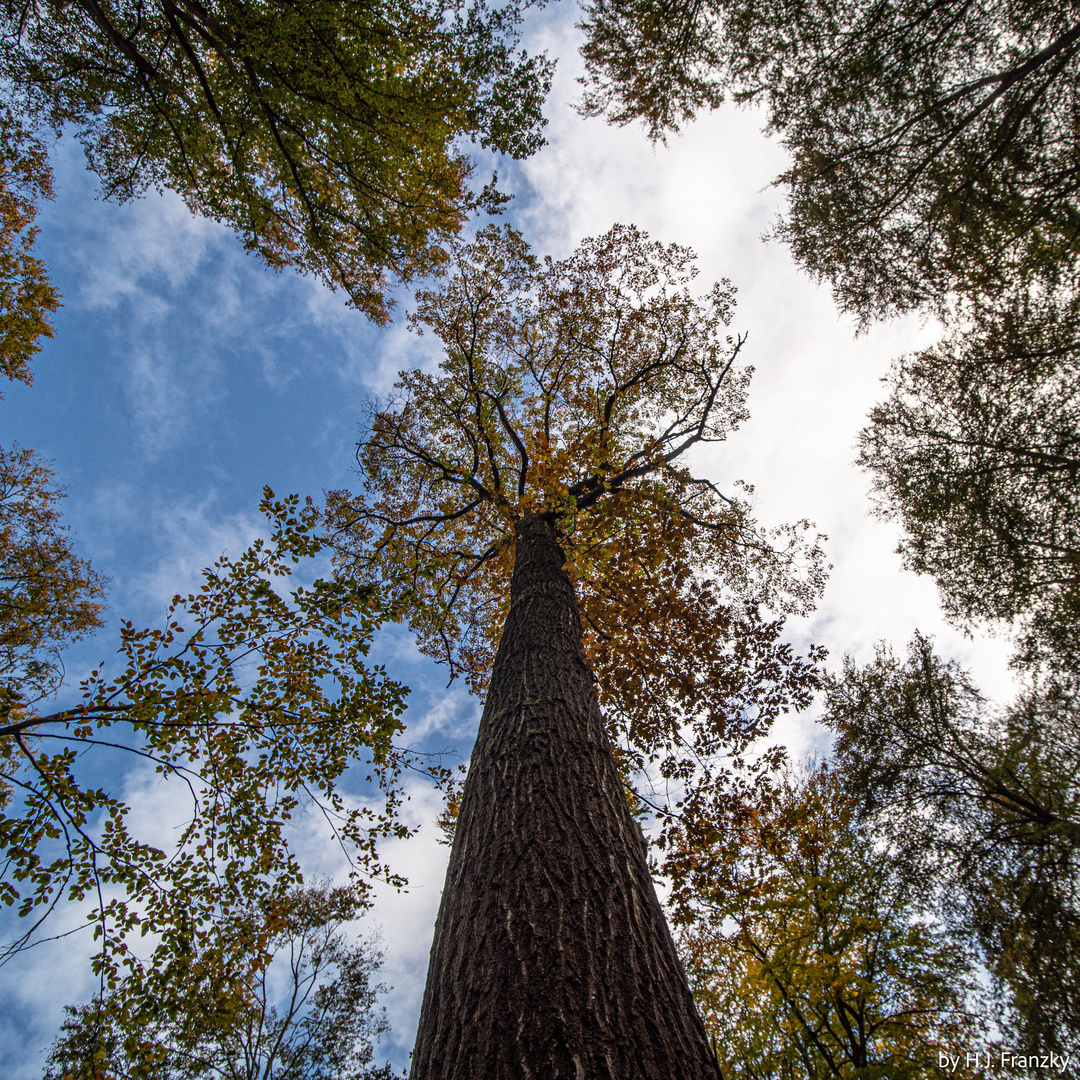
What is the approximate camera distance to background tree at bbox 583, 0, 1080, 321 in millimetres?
5938

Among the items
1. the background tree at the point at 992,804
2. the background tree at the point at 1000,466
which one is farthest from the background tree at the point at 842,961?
the background tree at the point at 1000,466

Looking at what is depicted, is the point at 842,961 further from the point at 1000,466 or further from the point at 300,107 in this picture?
the point at 300,107

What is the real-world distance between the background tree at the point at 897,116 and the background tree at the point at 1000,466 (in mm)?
954

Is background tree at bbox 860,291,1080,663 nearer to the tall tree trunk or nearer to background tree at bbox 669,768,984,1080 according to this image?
background tree at bbox 669,768,984,1080

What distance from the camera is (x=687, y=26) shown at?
7.00 metres

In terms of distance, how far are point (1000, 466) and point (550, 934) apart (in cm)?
965

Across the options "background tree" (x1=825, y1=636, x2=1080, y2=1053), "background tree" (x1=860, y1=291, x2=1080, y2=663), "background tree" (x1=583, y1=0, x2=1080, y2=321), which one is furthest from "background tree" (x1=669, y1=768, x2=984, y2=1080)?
"background tree" (x1=583, y1=0, x2=1080, y2=321)

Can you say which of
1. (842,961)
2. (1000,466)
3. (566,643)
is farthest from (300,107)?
(842,961)

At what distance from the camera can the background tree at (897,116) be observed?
19.5 ft

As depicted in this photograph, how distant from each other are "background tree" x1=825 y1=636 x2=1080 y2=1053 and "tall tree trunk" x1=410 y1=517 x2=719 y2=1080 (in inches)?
347

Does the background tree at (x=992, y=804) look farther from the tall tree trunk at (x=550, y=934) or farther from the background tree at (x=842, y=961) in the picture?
the tall tree trunk at (x=550, y=934)

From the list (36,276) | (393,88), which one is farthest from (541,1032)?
(36,276)

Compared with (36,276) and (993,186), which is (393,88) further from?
(993,186)

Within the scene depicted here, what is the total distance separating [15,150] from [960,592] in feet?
56.0
